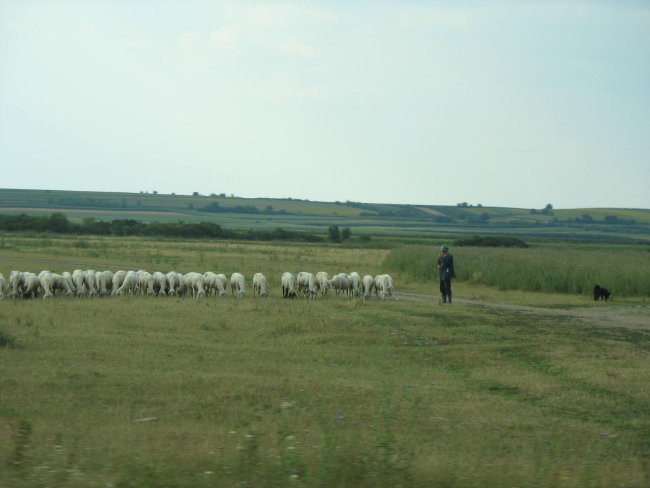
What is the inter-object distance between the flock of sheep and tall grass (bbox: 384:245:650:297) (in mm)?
7536

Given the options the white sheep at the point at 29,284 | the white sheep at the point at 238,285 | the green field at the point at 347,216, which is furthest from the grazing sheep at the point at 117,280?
the green field at the point at 347,216

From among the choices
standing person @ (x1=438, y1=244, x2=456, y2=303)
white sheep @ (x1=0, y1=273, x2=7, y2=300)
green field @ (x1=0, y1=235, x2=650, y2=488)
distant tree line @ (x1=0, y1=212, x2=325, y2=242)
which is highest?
standing person @ (x1=438, y1=244, x2=456, y2=303)

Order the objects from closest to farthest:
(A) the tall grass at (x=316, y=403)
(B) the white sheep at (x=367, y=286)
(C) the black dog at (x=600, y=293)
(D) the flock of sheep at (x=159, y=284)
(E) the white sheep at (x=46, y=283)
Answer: (A) the tall grass at (x=316, y=403)
(E) the white sheep at (x=46, y=283)
(D) the flock of sheep at (x=159, y=284)
(B) the white sheep at (x=367, y=286)
(C) the black dog at (x=600, y=293)

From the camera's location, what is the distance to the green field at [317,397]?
788 cm

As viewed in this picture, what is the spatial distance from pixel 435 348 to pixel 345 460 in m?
8.73

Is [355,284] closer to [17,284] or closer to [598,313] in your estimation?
[598,313]

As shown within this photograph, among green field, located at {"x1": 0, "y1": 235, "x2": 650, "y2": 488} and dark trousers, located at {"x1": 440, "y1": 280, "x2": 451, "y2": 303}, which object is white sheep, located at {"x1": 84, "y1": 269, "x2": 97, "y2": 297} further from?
dark trousers, located at {"x1": 440, "y1": 280, "x2": 451, "y2": 303}

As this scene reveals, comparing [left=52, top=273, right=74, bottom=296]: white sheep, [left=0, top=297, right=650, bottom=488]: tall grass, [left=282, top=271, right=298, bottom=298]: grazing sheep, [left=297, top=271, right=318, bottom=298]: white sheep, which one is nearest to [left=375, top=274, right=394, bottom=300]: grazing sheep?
[left=297, top=271, right=318, bottom=298]: white sheep

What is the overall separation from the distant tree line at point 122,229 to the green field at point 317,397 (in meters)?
58.9

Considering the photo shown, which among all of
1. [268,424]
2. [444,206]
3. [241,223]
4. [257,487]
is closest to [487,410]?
[268,424]

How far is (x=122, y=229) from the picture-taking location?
270ft

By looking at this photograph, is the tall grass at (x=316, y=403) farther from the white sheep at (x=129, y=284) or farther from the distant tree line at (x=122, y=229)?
the distant tree line at (x=122, y=229)

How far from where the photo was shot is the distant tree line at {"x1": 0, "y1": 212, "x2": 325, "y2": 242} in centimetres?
7925

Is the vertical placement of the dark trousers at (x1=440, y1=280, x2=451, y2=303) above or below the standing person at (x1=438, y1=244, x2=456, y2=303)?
below
